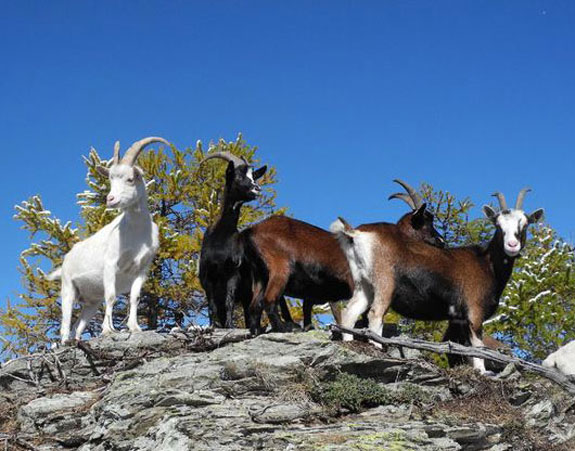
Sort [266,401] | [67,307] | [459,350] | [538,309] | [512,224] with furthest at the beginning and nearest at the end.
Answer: [538,309] → [67,307] → [512,224] → [459,350] → [266,401]

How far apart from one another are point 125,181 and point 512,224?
5.52 m

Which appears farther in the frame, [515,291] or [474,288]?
[515,291]

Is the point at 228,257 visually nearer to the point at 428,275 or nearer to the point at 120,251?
the point at 120,251

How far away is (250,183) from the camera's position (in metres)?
11.6

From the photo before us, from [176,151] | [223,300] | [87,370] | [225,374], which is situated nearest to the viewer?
[225,374]

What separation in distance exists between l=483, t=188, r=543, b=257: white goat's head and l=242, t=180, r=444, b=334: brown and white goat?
3.88ft

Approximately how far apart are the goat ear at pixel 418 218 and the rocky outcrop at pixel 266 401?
2.91m

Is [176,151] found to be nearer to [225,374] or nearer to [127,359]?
[127,359]

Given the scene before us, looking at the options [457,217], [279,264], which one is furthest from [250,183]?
[457,217]

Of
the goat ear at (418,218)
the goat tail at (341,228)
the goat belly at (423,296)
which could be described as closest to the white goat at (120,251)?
the goat tail at (341,228)

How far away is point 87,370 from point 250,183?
353 cm

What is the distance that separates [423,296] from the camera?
34.8ft

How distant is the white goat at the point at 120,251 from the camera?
1130 centimetres

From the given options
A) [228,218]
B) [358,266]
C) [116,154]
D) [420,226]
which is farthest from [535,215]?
[116,154]
